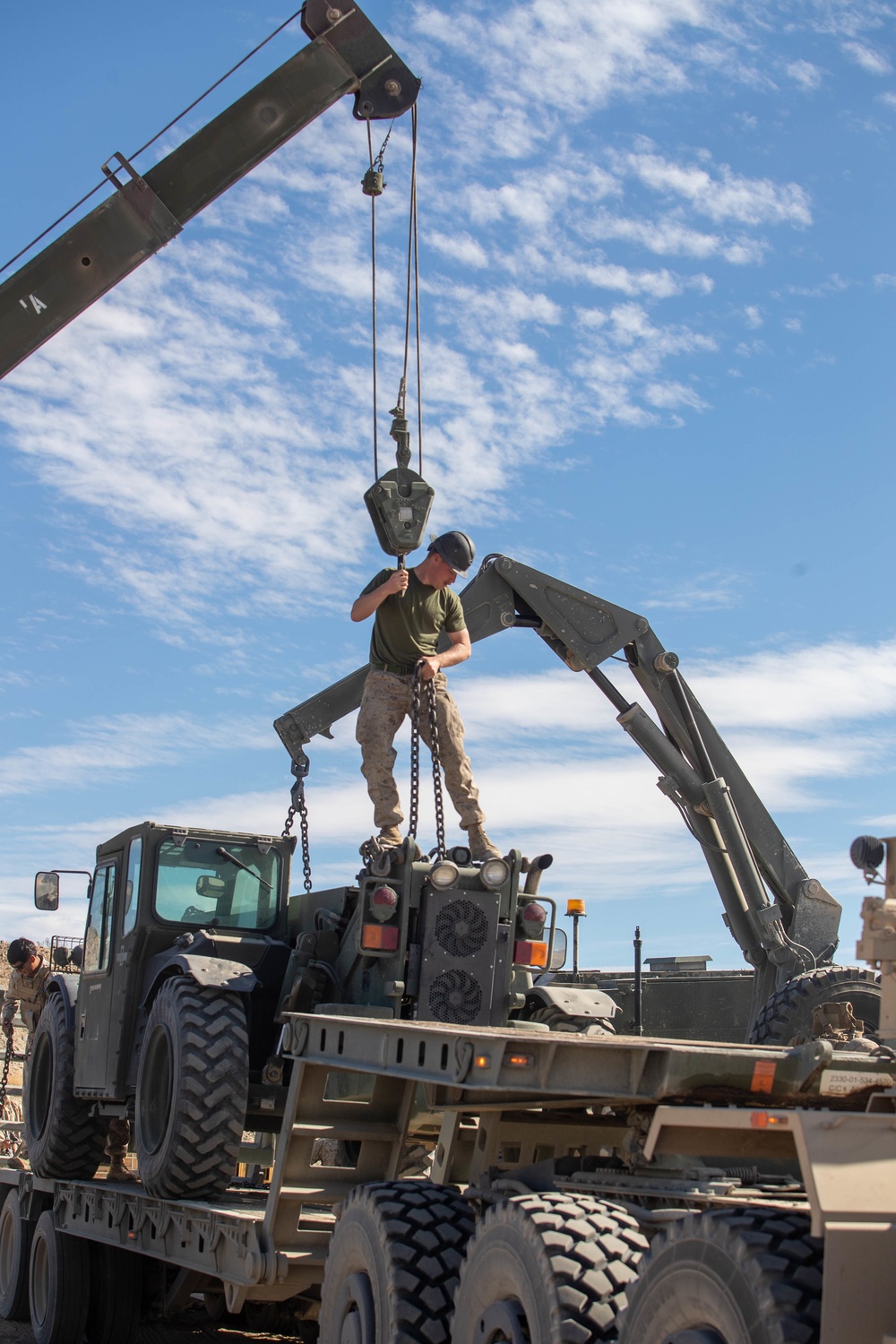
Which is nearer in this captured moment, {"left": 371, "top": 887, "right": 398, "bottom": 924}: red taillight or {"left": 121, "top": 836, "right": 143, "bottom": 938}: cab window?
{"left": 371, "top": 887, "right": 398, "bottom": 924}: red taillight

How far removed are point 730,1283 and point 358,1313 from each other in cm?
236

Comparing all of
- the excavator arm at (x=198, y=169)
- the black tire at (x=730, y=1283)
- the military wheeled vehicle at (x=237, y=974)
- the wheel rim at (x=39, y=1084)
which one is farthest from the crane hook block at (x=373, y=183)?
the black tire at (x=730, y=1283)

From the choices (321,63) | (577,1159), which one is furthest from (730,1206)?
(321,63)

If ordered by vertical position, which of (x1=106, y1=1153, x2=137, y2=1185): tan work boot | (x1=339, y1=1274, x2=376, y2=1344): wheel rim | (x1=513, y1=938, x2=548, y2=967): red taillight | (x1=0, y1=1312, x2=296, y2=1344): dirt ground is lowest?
(x1=0, y1=1312, x2=296, y2=1344): dirt ground

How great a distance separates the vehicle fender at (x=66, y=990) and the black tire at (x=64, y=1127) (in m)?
0.06

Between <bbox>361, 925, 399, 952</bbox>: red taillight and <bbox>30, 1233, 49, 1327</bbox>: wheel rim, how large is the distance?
418cm

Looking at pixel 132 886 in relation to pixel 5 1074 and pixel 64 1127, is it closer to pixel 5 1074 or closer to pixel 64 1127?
pixel 64 1127

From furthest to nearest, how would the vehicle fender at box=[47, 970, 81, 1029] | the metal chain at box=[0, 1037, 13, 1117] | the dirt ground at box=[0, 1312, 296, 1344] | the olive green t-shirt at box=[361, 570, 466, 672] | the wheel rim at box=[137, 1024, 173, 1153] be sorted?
the metal chain at box=[0, 1037, 13, 1117], the vehicle fender at box=[47, 970, 81, 1029], the dirt ground at box=[0, 1312, 296, 1344], the olive green t-shirt at box=[361, 570, 466, 672], the wheel rim at box=[137, 1024, 173, 1153]

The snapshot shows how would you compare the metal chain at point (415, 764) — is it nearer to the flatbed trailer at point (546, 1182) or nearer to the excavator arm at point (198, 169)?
the flatbed trailer at point (546, 1182)

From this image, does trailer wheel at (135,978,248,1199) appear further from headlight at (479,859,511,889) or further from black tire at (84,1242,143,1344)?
black tire at (84,1242,143,1344)

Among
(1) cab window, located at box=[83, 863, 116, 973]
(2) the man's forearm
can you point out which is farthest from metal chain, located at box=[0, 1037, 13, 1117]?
(2) the man's forearm

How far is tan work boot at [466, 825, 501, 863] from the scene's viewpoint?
28.0ft

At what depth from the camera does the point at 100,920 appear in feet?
32.9

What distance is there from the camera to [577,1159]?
5.57m
